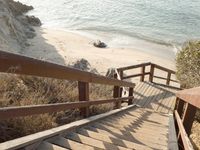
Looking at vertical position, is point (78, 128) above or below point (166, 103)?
above

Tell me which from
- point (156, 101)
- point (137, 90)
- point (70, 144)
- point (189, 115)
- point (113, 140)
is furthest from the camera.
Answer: point (137, 90)

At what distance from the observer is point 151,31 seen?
33719mm

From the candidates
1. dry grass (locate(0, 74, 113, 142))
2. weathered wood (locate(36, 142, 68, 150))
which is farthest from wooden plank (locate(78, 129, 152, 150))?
weathered wood (locate(36, 142, 68, 150))

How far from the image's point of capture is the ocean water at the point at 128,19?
30.9 meters

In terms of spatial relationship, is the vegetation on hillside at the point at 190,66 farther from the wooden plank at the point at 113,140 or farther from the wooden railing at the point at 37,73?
the wooden plank at the point at 113,140

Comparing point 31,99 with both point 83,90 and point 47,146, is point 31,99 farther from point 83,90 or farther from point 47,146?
point 47,146

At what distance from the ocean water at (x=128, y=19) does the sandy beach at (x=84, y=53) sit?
10.2 feet

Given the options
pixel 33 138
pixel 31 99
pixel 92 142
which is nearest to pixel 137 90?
pixel 31 99

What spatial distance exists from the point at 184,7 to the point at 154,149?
47.8 m

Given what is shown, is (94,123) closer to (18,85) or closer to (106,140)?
(106,140)

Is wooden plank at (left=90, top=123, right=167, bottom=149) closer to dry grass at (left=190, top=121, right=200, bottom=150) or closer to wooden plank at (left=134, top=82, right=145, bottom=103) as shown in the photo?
dry grass at (left=190, top=121, right=200, bottom=150)

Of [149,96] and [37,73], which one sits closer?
[37,73]

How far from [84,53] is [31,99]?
58.1ft

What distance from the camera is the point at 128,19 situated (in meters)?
39.2
